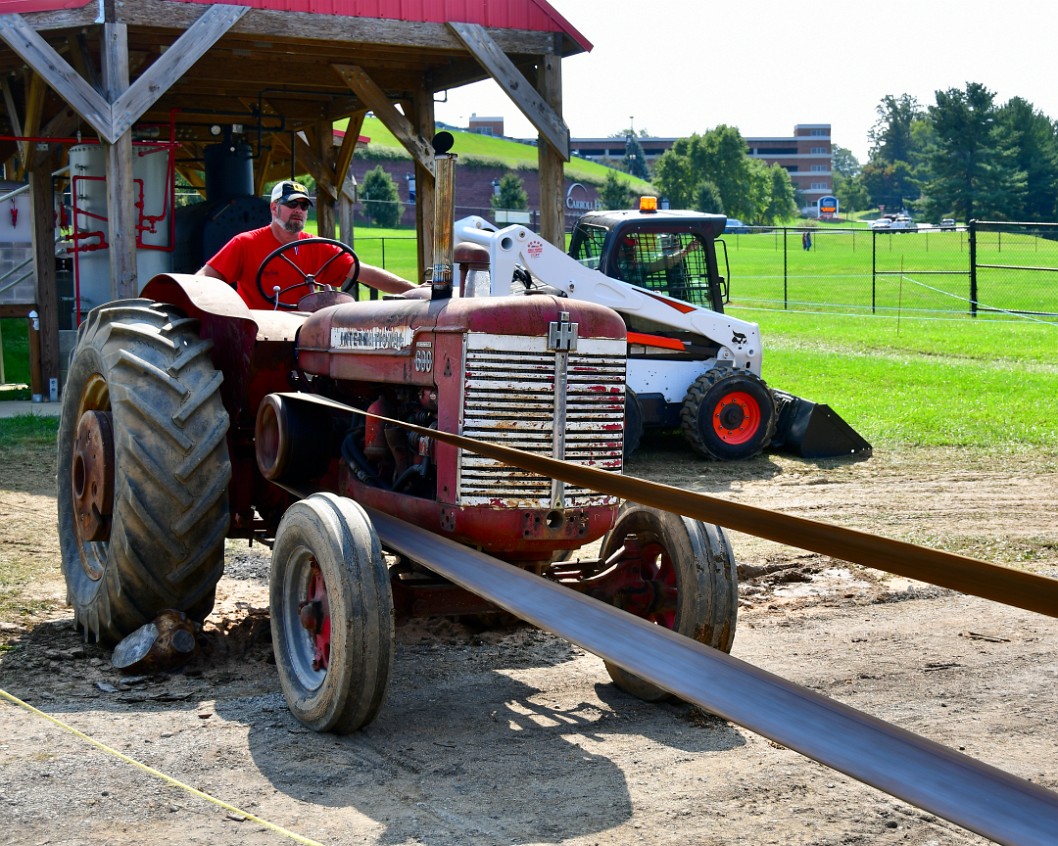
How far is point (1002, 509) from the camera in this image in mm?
8023

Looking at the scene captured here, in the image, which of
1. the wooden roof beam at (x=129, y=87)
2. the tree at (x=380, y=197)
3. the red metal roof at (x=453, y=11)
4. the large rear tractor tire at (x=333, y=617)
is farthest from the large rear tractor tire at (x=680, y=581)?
the tree at (x=380, y=197)

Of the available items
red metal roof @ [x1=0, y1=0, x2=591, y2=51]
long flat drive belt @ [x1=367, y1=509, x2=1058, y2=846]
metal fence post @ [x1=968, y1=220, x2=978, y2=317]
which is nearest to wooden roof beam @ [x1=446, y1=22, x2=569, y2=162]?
red metal roof @ [x1=0, y1=0, x2=591, y2=51]

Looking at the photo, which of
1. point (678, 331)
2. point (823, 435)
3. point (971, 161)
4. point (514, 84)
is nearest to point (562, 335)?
point (823, 435)

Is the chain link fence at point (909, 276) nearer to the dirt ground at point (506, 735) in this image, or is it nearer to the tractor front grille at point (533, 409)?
the dirt ground at point (506, 735)

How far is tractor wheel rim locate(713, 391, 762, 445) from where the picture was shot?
10.4 m

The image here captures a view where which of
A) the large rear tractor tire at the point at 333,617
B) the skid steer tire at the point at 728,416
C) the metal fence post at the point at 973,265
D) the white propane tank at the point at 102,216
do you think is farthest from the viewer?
the metal fence post at the point at 973,265

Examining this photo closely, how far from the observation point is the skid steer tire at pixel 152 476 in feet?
15.6

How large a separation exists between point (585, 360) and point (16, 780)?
2141mm

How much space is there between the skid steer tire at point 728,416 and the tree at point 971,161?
64.5 meters

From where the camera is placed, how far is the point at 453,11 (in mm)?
11164

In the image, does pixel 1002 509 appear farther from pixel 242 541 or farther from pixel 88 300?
pixel 88 300

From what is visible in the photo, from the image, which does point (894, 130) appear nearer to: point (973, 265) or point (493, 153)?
point (493, 153)

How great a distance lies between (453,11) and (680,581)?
791cm

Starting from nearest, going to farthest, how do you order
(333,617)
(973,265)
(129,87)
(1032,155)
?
1. (333,617)
2. (129,87)
3. (973,265)
4. (1032,155)
